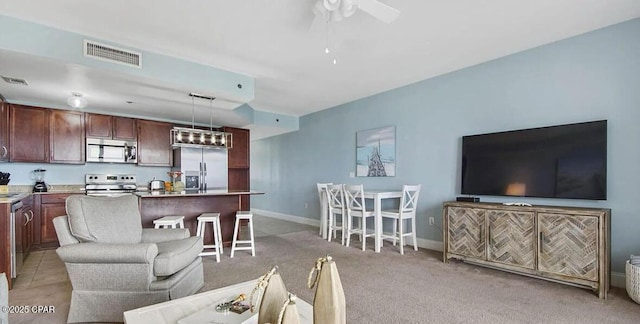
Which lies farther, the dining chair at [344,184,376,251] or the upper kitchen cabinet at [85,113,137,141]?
the upper kitchen cabinet at [85,113,137,141]

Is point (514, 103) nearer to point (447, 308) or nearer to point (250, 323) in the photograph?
point (447, 308)

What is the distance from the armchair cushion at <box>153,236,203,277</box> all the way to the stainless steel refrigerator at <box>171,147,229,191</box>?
131 inches

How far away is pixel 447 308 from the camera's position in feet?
8.15

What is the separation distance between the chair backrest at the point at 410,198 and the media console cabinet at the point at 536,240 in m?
0.60

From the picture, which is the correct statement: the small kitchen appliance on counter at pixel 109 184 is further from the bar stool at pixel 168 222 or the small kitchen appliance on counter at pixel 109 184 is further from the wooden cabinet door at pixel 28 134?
the bar stool at pixel 168 222

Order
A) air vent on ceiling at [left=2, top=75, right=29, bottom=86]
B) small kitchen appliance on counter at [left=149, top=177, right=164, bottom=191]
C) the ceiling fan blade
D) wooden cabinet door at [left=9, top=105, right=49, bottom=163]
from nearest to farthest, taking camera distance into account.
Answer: the ceiling fan blade
air vent on ceiling at [left=2, top=75, right=29, bottom=86]
wooden cabinet door at [left=9, top=105, right=49, bottom=163]
small kitchen appliance on counter at [left=149, top=177, right=164, bottom=191]

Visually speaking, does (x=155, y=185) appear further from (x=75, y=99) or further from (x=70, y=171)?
(x=75, y=99)

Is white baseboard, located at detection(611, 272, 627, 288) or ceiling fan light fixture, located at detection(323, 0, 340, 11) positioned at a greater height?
ceiling fan light fixture, located at detection(323, 0, 340, 11)

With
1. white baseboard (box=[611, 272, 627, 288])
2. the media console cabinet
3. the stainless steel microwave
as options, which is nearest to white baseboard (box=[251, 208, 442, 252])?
the media console cabinet

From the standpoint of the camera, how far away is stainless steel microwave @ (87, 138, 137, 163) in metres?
5.25

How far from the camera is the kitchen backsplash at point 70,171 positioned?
4.88 meters

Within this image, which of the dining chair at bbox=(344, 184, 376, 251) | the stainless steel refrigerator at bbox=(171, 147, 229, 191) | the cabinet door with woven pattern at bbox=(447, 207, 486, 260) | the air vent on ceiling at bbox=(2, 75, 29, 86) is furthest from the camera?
the stainless steel refrigerator at bbox=(171, 147, 229, 191)

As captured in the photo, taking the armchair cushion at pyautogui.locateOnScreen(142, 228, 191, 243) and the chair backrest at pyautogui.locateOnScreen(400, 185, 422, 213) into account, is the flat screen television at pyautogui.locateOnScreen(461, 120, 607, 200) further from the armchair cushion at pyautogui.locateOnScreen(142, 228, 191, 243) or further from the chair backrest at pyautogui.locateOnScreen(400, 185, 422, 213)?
the armchair cushion at pyautogui.locateOnScreen(142, 228, 191, 243)

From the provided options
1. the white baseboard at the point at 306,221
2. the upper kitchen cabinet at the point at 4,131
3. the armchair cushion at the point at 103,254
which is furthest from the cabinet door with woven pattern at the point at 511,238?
the upper kitchen cabinet at the point at 4,131
